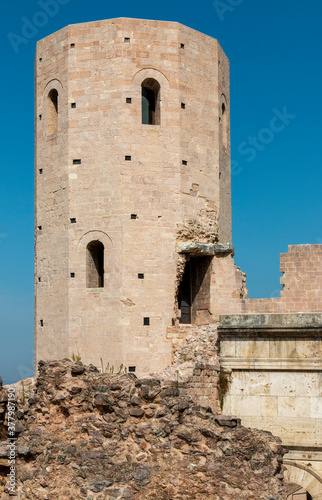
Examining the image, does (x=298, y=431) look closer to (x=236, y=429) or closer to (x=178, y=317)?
(x=178, y=317)

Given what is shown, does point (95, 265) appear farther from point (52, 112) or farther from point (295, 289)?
point (295, 289)

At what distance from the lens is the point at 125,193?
1956 cm

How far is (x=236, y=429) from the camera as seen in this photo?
10.9m

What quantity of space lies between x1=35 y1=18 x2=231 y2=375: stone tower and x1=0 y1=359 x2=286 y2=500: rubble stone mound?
7847 millimetres

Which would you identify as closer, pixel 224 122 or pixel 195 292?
pixel 195 292

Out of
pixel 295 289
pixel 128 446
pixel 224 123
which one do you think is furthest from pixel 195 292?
pixel 128 446

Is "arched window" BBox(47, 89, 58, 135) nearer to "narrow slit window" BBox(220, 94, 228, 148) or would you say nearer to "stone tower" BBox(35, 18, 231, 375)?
"stone tower" BBox(35, 18, 231, 375)

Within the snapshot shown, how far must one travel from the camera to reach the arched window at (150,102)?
20.4 metres

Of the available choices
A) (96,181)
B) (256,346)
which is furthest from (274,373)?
(96,181)

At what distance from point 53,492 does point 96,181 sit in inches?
423

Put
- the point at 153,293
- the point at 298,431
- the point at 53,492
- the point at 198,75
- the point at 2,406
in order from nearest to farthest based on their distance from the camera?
the point at 53,492
the point at 2,406
the point at 298,431
the point at 153,293
the point at 198,75

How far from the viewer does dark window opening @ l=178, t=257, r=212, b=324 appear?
67.7ft

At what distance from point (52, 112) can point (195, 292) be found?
662 cm

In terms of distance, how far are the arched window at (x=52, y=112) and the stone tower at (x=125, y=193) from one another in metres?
0.03
